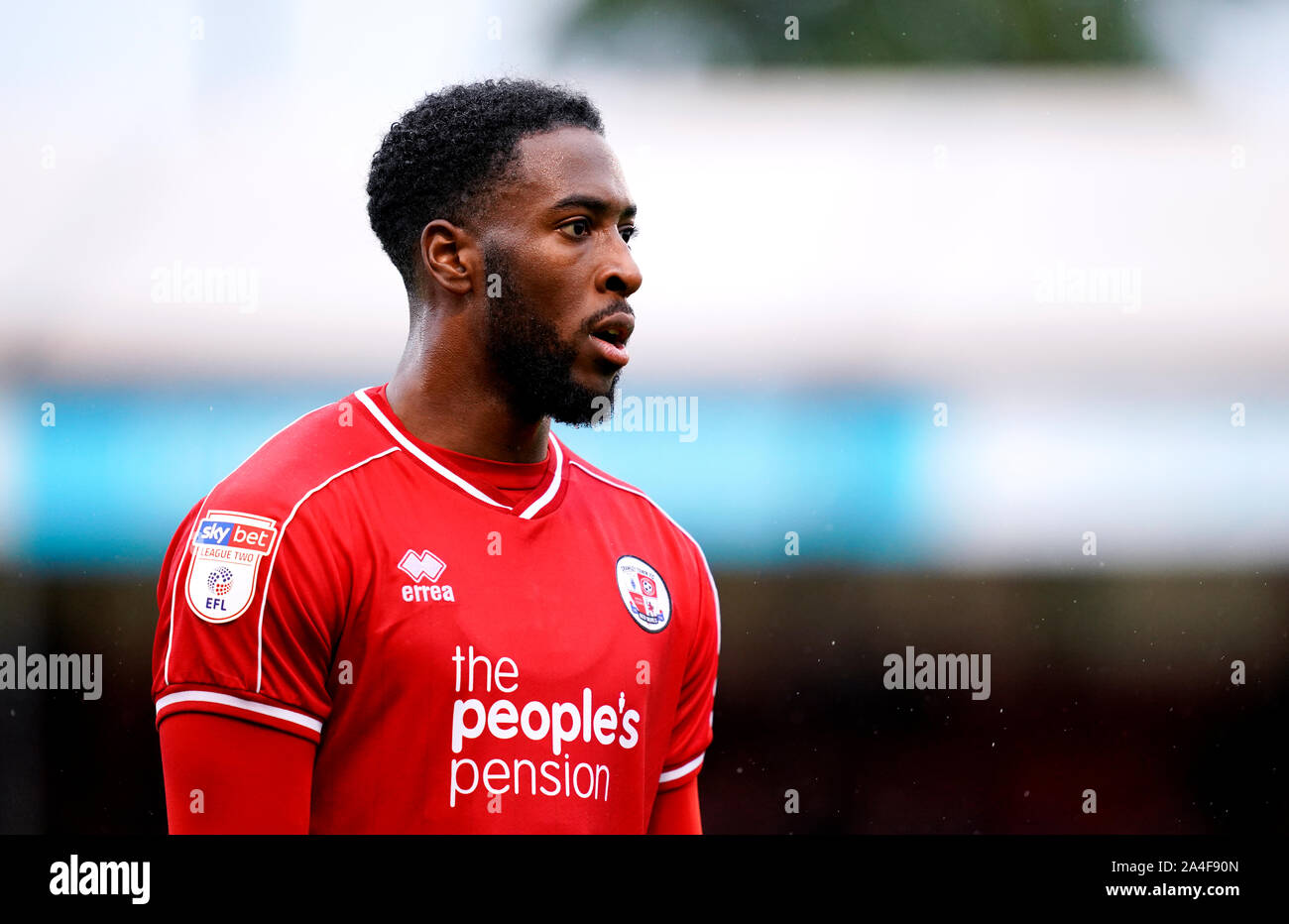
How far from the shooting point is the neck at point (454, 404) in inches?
99.3

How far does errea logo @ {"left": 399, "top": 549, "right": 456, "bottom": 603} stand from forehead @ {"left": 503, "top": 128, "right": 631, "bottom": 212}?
2.63 feet

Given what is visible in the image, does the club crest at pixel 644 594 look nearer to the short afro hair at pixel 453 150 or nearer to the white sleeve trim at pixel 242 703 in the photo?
the white sleeve trim at pixel 242 703

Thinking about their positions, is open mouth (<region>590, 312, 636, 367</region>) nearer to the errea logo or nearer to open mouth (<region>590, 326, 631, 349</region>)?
open mouth (<region>590, 326, 631, 349</region>)

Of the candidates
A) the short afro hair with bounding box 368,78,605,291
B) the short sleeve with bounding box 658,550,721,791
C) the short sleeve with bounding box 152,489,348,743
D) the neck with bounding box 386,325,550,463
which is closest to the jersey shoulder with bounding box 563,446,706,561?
the short sleeve with bounding box 658,550,721,791

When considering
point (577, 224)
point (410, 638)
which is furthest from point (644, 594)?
point (577, 224)

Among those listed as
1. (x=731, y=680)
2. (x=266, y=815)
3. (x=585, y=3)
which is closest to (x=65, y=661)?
(x=731, y=680)

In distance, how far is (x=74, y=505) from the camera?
4.63 meters

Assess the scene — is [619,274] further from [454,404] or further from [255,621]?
[255,621]

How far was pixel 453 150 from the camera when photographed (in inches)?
105

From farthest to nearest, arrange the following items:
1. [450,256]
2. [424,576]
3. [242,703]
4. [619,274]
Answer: [450,256]
[619,274]
[424,576]
[242,703]

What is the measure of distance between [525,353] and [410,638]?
0.69m

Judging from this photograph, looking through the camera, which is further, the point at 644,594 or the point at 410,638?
the point at 644,594

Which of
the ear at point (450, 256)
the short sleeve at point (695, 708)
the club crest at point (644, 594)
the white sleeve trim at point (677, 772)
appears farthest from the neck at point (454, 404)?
the white sleeve trim at point (677, 772)

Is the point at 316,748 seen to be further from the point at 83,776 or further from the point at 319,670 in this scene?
the point at 83,776
